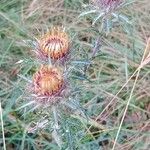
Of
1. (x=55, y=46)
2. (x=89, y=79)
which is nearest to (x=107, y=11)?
(x=55, y=46)

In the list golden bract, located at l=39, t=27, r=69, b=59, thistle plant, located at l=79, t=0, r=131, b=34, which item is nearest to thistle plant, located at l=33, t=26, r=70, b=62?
golden bract, located at l=39, t=27, r=69, b=59

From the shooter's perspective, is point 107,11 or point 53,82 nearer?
point 53,82

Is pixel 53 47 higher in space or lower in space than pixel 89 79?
higher

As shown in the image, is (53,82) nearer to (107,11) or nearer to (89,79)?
(107,11)

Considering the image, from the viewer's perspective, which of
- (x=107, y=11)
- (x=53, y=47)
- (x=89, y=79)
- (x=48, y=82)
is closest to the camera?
(x=48, y=82)

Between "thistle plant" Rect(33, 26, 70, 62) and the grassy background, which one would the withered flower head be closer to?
"thistle plant" Rect(33, 26, 70, 62)

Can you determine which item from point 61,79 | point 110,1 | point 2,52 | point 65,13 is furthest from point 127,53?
point 61,79

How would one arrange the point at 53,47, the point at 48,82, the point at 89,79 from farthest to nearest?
1. the point at 89,79
2. the point at 53,47
3. the point at 48,82

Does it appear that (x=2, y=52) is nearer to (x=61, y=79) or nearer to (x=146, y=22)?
(x=146, y=22)
